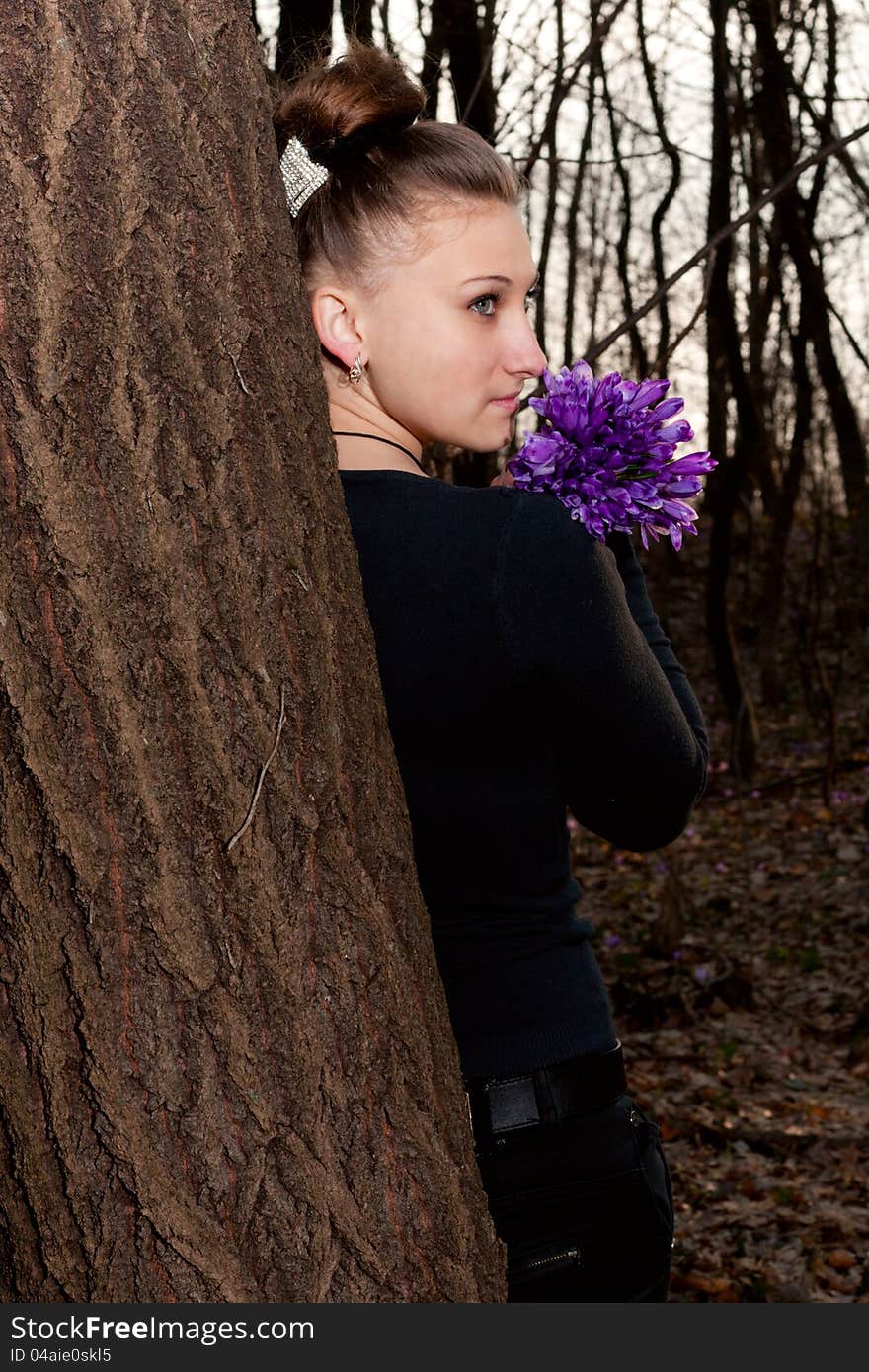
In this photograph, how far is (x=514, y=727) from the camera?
1.46 metres

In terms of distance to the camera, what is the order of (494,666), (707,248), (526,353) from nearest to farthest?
(494,666) → (526,353) → (707,248)

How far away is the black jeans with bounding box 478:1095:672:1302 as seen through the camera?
1.49 meters

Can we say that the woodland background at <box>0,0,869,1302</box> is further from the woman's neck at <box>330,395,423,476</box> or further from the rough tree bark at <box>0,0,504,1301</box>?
the woman's neck at <box>330,395,423,476</box>

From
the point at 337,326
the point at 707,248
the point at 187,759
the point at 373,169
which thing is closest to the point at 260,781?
the point at 187,759

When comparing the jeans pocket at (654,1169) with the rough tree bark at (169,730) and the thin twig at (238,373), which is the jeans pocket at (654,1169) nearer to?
the rough tree bark at (169,730)

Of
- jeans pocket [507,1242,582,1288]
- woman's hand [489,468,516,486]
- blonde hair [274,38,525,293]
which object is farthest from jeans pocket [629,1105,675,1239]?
blonde hair [274,38,525,293]

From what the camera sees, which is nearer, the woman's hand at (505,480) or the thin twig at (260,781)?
the thin twig at (260,781)

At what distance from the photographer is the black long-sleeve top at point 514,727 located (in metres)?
1.38

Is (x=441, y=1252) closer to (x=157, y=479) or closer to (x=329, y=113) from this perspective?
(x=157, y=479)

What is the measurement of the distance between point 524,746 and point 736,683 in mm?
9864

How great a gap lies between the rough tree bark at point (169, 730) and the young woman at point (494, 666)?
0.70 ft

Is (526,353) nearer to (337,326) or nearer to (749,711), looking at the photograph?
(337,326)

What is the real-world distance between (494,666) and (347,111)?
2.64ft

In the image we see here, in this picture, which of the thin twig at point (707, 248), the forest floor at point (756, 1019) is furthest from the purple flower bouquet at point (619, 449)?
the forest floor at point (756, 1019)
